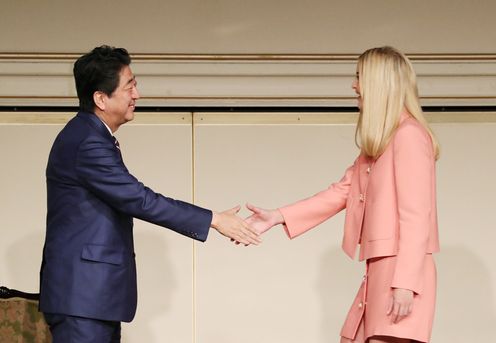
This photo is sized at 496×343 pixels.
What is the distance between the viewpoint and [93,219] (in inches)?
125

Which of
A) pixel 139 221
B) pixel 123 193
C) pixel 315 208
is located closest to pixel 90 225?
pixel 123 193

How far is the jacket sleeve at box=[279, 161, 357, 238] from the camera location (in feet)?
11.7

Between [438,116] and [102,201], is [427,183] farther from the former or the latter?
[438,116]

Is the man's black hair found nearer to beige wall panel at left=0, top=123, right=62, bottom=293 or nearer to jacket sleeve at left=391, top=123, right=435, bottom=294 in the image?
jacket sleeve at left=391, top=123, right=435, bottom=294

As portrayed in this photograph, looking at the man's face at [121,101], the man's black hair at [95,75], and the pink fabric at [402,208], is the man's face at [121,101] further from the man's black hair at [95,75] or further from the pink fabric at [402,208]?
the pink fabric at [402,208]

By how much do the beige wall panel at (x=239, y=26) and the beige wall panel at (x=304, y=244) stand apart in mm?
354

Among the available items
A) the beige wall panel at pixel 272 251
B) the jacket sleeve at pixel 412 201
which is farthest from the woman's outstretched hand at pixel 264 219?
the beige wall panel at pixel 272 251

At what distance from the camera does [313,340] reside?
478cm

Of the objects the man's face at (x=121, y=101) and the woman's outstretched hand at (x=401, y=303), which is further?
the man's face at (x=121, y=101)

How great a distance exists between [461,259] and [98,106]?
2184 mm

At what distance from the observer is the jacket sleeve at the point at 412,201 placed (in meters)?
3.00

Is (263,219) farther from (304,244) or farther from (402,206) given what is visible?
(304,244)

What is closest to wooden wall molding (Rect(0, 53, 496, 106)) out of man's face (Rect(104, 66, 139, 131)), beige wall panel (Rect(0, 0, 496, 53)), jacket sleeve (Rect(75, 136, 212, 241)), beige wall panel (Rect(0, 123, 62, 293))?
beige wall panel (Rect(0, 0, 496, 53))

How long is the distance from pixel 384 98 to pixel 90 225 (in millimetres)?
958
